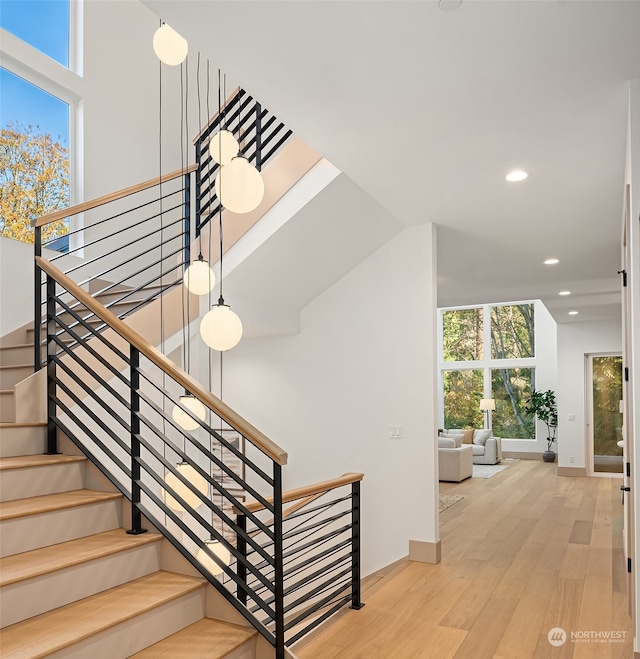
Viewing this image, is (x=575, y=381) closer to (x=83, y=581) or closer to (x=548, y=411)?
(x=548, y=411)

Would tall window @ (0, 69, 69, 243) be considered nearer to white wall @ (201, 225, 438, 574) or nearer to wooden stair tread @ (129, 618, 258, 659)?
white wall @ (201, 225, 438, 574)

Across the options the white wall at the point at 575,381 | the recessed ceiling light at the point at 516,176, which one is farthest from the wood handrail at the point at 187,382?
the white wall at the point at 575,381

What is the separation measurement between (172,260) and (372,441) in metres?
3.56

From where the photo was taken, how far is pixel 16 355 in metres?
4.41

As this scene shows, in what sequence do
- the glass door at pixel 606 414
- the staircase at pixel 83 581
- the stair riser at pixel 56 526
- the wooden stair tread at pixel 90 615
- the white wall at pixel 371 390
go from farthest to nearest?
1. the glass door at pixel 606 414
2. the white wall at pixel 371 390
3. the stair riser at pixel 56 526
4. the staircase at pixel 83 581
5. the wooden stair tread at pixel 90 615

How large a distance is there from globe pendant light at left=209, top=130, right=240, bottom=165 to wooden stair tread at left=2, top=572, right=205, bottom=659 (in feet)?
6.66

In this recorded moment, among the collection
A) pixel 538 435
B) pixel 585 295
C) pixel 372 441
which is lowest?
pixel 538 435

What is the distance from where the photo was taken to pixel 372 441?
17.3ft

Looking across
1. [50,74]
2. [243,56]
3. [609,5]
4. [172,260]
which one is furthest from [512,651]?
[50,74]

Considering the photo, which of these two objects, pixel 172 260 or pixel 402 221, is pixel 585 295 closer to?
pixel 402 221

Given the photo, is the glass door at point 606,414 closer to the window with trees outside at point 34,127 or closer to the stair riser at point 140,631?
the window with trees outside at point 34,127

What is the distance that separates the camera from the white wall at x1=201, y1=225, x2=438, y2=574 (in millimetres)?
4965

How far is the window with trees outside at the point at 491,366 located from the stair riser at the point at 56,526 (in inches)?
503

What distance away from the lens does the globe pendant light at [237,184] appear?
2652 millimetres
